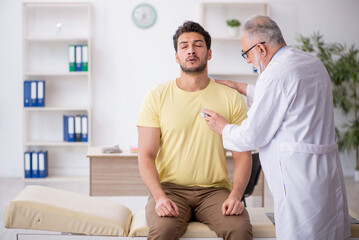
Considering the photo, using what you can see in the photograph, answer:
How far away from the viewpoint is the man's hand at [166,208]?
1.85 meters

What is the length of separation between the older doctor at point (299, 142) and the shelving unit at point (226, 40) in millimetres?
3442

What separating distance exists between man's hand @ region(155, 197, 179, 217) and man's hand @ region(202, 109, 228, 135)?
38 centimetres

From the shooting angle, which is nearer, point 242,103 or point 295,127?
point 295,127

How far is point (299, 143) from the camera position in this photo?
Answer: 65.1 inches

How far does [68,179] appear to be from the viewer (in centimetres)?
495

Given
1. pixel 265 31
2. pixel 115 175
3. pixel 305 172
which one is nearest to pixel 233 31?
pixel 115 175

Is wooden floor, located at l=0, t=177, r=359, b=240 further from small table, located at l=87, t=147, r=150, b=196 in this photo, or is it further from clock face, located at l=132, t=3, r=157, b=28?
clock face, located at l=132, t=3, r=157, b=28

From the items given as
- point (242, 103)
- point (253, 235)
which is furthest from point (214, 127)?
point (253, 235)

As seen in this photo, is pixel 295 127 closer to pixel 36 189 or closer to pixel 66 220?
pixel 66 220

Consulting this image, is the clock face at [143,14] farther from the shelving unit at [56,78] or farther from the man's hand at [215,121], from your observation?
the man's hand at [215,121]

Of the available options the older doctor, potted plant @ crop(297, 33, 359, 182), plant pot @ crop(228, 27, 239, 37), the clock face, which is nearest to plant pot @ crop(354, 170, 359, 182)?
potted plant @ crop(297, 33, 359, 182)

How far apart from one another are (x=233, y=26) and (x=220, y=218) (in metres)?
3.52

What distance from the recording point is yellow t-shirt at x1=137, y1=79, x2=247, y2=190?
206 centimetres

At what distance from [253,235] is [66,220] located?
839mm
